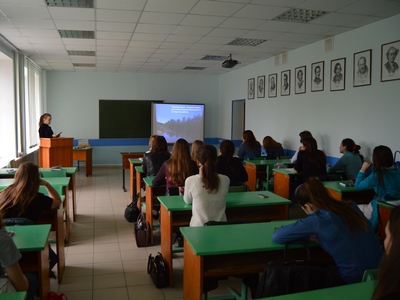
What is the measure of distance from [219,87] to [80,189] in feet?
21.1

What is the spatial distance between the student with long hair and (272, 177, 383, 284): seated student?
3.44ft

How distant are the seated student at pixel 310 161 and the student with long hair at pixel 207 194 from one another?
2588 millimetres

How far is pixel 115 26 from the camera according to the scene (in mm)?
6125

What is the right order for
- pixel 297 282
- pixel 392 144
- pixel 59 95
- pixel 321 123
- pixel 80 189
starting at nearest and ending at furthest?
pixel 297 282 < pixel 392 144 < pixel 321 123 < pixel 80 189 < pixel 59 95

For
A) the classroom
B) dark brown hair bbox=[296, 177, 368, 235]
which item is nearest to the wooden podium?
the classroom

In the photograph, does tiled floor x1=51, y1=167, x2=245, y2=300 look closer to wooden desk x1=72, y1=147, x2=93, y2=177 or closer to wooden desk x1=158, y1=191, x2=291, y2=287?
wooden desk x1=158, y1=191, x2=291, y2=287

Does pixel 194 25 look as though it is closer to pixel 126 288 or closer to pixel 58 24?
pixel 58 24

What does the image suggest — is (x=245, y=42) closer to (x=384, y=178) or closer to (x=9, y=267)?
(x=384, y=178)

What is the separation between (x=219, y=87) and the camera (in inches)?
513

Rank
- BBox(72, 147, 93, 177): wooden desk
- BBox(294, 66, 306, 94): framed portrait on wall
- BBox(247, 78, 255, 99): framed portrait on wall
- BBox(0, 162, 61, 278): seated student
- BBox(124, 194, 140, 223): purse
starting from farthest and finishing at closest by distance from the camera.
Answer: BBox(72, 147, 93, 177): wooden desk
BBox(247, 78, 255, 99): framed portrait on wall
BBox(294, 66, 306, 94): framed portrait on wall
BBox(124, 194, 140, 223): purse
BBox(0, 162, 61, 278): seated student

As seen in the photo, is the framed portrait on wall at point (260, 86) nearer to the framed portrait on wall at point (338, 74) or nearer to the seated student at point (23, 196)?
the framed portrait on wall at point (338, 74)

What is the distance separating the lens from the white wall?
18.4ft

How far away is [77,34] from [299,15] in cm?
395

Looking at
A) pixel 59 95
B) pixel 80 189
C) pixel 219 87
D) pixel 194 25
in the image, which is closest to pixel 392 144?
pixel 194 25
